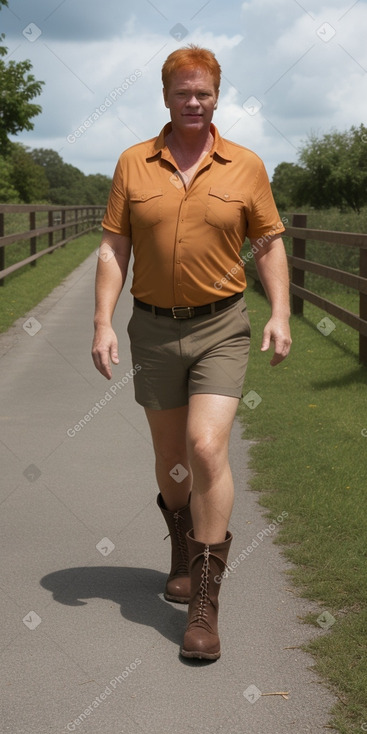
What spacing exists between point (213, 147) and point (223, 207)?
0.26 metres

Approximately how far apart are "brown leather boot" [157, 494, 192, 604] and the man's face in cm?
155

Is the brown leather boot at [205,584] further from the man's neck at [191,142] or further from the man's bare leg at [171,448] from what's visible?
the man's neck at [191,142]

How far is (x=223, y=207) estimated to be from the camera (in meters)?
A: 3.91

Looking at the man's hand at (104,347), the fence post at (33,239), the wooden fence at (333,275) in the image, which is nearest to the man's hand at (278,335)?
the man's hand at (104,347)

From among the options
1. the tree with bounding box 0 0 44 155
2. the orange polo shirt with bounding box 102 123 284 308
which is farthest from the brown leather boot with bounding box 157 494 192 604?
the tree with bounding box 0 0 44 155

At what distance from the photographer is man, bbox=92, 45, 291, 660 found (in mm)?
3900

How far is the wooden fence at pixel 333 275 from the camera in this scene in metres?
9.51

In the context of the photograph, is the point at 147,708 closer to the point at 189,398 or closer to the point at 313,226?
the point at 189,398

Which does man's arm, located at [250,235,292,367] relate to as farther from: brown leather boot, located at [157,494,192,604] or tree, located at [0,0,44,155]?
tree, located at [0,0,44,155]

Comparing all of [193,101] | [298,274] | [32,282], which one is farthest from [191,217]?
[32,282]

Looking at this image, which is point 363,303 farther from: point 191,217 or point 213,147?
point 191,217

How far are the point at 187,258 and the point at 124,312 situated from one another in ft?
37.1

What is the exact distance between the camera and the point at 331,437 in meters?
7.30

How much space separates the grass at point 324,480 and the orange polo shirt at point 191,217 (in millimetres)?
1329
